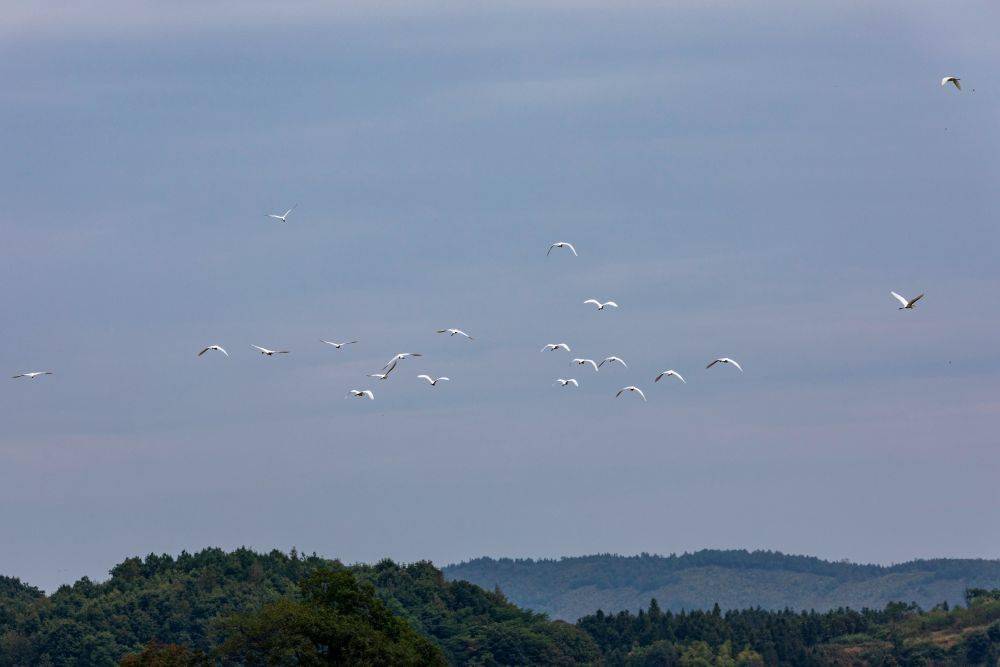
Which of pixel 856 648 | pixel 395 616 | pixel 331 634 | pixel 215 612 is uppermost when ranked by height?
pixel 215 612

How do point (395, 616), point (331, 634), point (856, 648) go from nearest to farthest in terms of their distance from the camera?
point (331, 634)
point (395, 616)
point (856, 648)

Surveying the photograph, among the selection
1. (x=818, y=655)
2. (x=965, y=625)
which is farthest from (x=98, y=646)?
(x=965, y=625)

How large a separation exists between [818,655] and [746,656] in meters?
8.97

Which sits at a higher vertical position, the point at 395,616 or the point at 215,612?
the point at 215,612

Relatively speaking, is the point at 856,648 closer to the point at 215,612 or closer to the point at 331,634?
the point at 215,612

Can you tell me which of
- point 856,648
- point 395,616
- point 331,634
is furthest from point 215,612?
point 331,634

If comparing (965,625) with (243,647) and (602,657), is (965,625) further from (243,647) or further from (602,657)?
(243,647)

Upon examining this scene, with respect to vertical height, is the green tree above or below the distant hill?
below

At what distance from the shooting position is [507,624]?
173750 mm

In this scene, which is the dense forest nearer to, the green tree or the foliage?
the foliage

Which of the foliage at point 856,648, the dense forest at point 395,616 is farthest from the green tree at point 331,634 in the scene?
the foliage at point 856,648

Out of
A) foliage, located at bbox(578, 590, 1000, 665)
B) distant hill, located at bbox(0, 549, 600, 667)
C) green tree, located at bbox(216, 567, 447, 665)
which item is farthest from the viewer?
foliage, located at bbox(578, 590, 1000, 665)

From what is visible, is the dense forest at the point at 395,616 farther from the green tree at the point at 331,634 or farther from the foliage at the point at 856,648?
the green tree at the point at 331,634

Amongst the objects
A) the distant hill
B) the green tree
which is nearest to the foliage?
the distant hill
